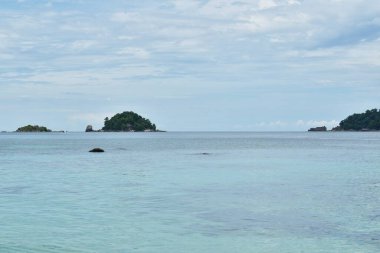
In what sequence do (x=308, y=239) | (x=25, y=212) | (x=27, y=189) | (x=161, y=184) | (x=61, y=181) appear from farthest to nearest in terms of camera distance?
(x=61, y=181)
(x=161, y=184)
(x=27, y=189)
(x=25, y=212)
(x=308, y=239)

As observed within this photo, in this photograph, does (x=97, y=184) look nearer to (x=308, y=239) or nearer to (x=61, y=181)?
(x=61, y=181)

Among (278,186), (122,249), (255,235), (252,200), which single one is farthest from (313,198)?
(122,249)

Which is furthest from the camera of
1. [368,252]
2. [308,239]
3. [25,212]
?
[25,212]

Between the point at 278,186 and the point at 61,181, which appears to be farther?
the point at 61,181

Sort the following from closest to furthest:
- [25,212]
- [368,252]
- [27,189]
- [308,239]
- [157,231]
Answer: [368,252]
[308,239]
[157,231]
[25,212]
[27,189]

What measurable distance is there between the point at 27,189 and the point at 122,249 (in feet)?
75.8

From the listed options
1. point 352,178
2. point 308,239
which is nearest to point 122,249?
point 308,239

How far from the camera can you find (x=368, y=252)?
20188 mm

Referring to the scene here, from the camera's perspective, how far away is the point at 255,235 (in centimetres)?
2317

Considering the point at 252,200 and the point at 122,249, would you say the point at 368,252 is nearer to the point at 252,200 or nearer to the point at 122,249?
the point at 122,249

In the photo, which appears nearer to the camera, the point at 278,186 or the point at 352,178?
the point at 278,186

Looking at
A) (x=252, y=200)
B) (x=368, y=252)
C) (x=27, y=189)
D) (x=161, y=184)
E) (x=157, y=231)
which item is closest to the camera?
(x=368, y=252)

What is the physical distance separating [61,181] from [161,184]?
9.96 m

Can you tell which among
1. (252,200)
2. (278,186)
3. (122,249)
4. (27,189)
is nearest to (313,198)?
(252,200)
